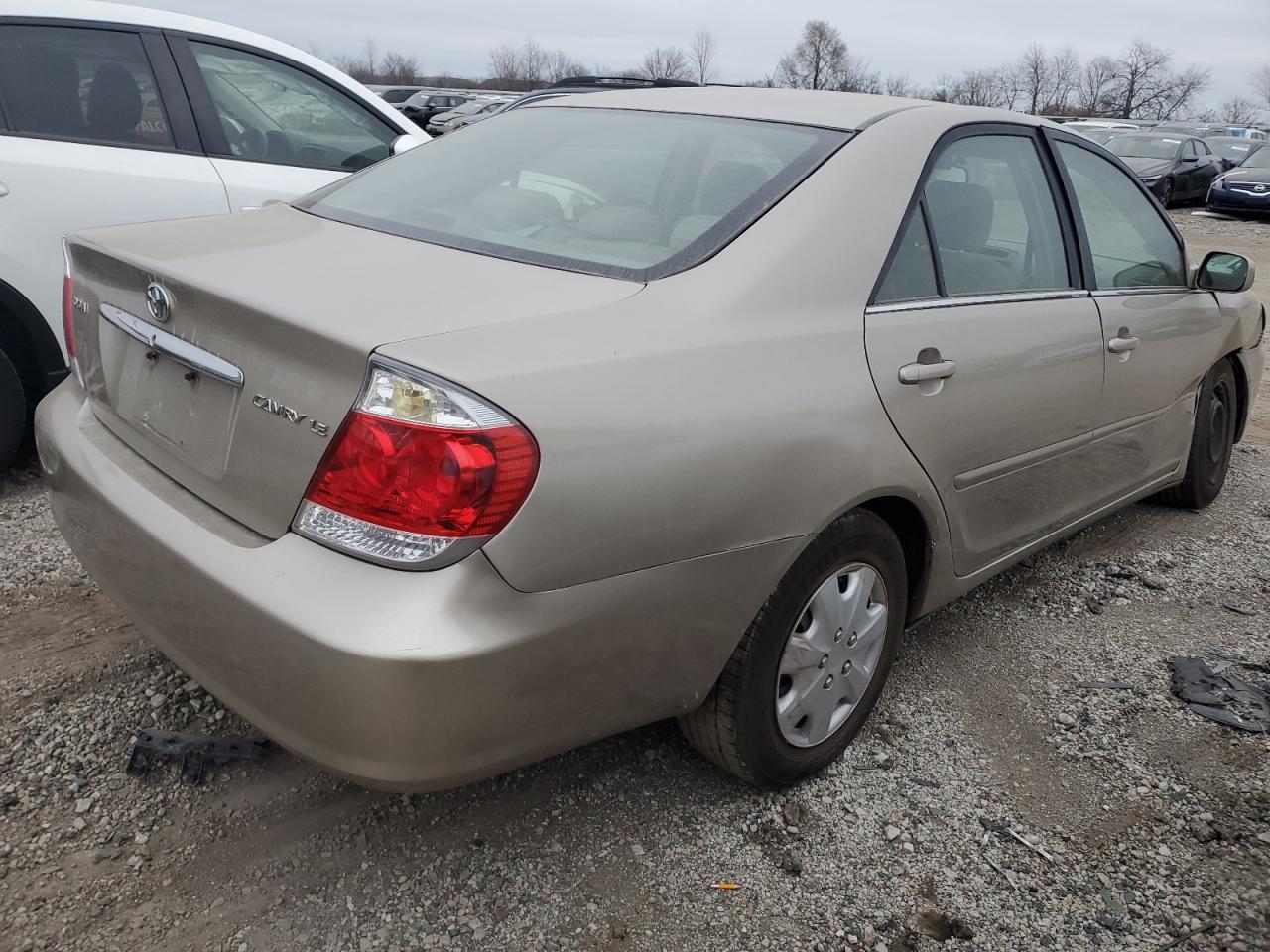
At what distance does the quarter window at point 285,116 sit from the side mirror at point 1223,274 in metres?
3.42

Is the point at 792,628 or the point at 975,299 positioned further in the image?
the point at 975,299

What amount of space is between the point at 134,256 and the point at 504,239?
0.76 metres

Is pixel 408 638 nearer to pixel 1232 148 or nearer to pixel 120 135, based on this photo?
pixel 120 135

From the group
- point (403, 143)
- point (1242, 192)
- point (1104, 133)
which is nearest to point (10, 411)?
point (403, 143)

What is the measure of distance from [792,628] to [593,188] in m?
1.12

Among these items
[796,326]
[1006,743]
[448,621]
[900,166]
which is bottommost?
[1006,743]

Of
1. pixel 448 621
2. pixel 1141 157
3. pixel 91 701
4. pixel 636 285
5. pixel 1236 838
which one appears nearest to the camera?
pixel 448 621

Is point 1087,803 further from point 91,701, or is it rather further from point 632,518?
point 91,701

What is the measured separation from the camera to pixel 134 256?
2.20 metres

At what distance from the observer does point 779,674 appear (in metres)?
2.29

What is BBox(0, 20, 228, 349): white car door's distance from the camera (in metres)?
3.73

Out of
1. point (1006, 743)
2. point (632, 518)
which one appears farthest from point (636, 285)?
point (1006, 743)

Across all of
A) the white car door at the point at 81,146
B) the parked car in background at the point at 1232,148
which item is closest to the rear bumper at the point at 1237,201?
the parked car in background at the point at 1232,148

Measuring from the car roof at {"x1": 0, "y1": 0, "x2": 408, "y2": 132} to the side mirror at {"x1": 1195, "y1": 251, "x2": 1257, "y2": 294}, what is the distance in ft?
11.2
